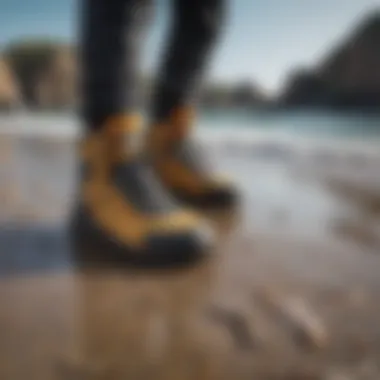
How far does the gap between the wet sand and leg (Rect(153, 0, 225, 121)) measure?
12 cm

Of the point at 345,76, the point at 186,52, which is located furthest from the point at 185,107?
the point at 345,76

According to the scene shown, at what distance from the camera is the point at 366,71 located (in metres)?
0.54

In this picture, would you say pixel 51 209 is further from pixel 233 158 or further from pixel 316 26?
pixel 316 26

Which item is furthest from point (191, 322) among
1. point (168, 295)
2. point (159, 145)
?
point (159, 145)

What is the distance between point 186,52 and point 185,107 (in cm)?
6

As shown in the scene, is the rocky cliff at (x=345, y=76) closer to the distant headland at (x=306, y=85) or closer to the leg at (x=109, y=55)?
the distant headland at (x=306, y=85)

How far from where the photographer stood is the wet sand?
0.41m

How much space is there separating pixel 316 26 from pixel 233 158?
232mm

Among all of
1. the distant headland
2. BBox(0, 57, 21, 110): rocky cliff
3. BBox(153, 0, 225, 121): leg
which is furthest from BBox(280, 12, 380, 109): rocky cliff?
BBox(0, 57, 21, 110): rocky cliff

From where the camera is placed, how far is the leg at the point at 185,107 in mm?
577

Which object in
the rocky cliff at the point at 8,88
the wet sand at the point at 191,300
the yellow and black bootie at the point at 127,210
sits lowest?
the wet sand at the point at 191,300

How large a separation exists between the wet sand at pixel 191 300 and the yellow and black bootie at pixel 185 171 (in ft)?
0.13

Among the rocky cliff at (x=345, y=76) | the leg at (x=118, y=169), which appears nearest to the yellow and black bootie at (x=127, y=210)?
the leg at (x=118, y=169)

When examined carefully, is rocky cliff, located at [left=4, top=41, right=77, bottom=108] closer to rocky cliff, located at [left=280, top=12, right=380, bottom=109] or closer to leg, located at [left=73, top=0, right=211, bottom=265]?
leg, located at [left=73, top=0, right=211, bottom=265]
